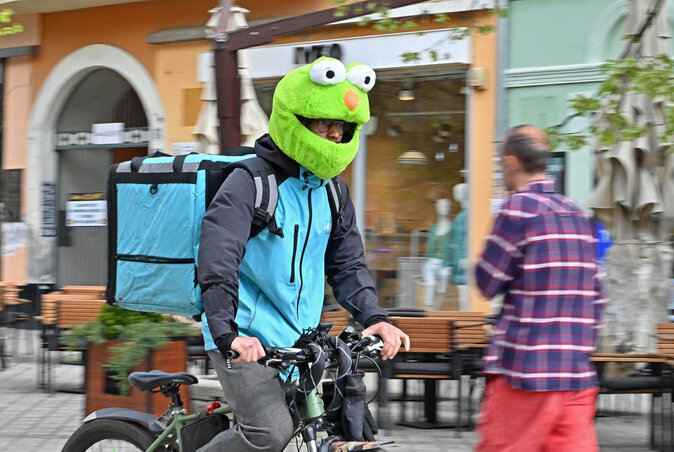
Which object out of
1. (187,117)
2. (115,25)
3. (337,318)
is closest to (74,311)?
(337,318)

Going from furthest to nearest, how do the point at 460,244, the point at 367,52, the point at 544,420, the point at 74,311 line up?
the point at 367,52, the point at 460,244, the point at 74,311, the point at 544,420

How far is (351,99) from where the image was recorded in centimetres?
350

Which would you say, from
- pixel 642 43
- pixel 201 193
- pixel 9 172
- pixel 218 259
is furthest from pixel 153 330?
pixel 9 172

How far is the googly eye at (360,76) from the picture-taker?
3551 mm

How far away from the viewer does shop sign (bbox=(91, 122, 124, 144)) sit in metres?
14.0

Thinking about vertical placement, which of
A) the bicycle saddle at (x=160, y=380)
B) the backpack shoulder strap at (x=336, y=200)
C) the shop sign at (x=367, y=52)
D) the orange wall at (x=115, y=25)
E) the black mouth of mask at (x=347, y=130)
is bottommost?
the bicycle saddle at (x=160, y=380)

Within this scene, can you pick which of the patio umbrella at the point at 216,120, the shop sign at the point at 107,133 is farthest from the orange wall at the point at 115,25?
the patio umbrella at the point at 216,120

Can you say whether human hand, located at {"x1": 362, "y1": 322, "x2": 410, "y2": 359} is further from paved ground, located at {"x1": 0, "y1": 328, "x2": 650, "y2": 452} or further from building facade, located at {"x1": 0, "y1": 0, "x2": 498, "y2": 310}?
building facade, located at {"x1": 0, "y1": 0, "x2": 498, "y2": 310}

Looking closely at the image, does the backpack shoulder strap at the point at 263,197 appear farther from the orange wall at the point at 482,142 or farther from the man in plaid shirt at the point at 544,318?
the orange wall at the point at 482,142

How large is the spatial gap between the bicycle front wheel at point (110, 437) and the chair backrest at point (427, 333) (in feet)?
10.3

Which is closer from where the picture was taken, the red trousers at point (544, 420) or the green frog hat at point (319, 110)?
A: the red trousers at point (544, 420)

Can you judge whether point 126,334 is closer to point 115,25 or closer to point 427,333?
point 427,333

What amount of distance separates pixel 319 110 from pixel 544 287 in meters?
1.00

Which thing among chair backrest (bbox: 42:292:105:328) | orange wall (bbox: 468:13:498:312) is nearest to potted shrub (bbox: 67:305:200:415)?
chair backrest (bbox: 42:292:105:328)
